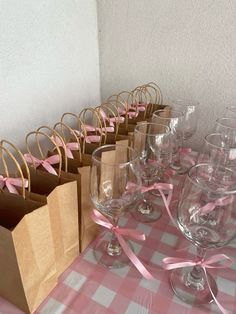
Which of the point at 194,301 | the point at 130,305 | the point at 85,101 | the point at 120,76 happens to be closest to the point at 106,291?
the point at 130,305

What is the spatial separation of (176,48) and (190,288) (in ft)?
2.68

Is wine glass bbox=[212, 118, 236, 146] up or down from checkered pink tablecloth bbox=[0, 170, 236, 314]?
up

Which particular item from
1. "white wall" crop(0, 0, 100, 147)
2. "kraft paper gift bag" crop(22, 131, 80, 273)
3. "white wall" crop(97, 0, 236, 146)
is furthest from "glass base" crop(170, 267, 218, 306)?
"white wall" crop(97, 0, 236, 146)

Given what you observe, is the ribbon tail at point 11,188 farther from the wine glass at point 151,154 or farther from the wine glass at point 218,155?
the wine glass at point 218,155

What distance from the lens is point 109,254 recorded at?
567 mm

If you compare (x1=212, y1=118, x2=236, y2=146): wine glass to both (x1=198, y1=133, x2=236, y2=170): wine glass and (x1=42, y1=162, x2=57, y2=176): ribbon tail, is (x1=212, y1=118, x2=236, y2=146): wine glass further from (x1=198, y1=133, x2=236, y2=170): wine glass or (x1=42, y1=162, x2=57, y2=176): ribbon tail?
(x1=42, y1=162, x2=57, y2=176): ribbon tail

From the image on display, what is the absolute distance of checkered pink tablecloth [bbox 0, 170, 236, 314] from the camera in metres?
0.46

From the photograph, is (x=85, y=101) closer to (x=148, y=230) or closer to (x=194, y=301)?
(x=148, y=230)

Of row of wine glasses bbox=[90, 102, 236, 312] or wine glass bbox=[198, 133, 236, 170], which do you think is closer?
row of wine glasses bbox=[90, 102, 236, 312]

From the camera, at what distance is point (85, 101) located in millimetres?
1047

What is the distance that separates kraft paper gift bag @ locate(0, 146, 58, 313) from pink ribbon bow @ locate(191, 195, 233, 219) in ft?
0.98

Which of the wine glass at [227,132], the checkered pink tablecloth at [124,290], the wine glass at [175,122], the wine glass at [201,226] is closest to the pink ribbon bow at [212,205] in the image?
the wine glass at [201,226]

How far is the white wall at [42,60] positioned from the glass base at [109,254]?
1.27 feet

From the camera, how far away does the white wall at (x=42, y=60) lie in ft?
2.18
